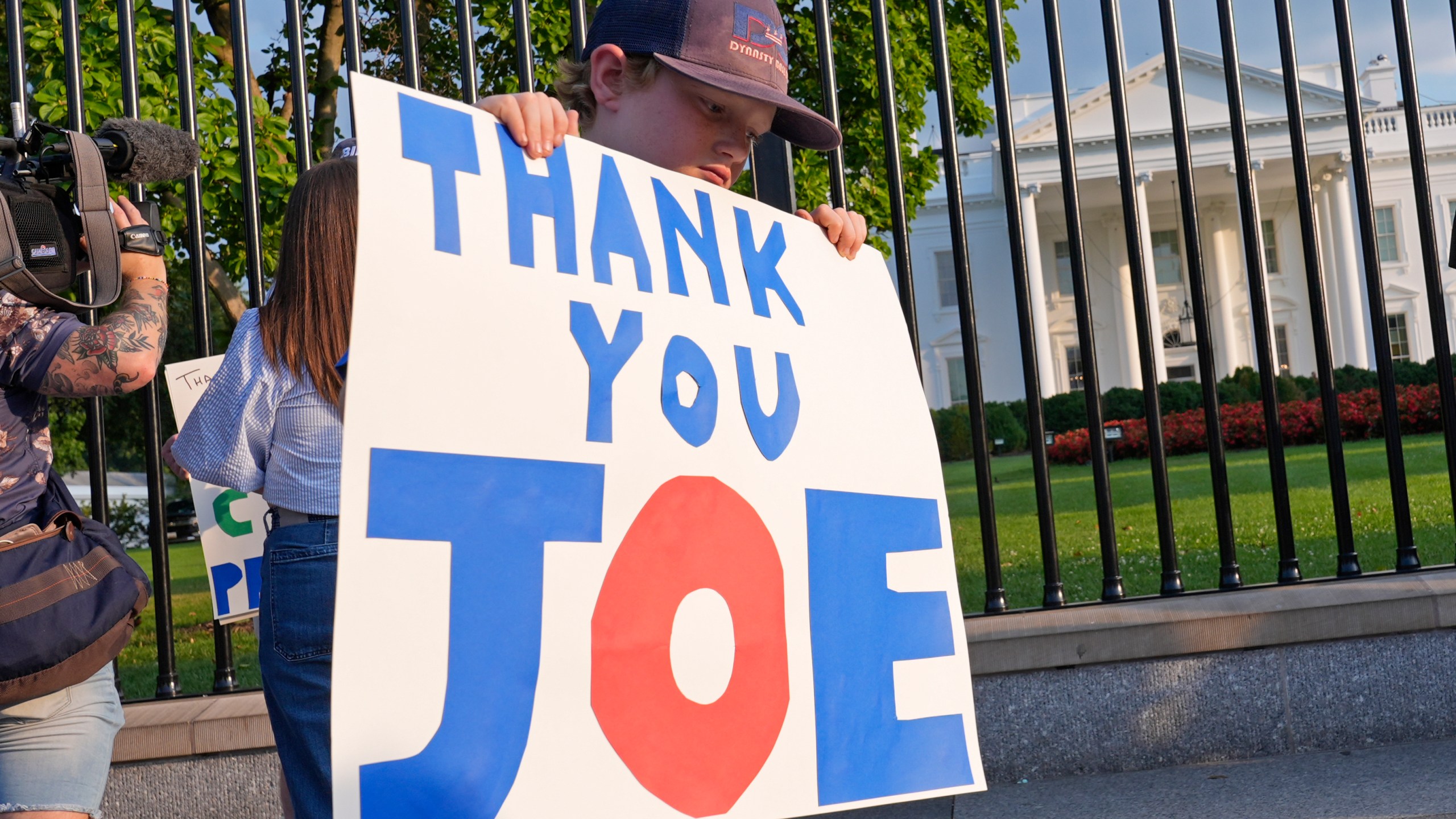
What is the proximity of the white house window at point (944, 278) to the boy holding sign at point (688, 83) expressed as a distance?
124 ft

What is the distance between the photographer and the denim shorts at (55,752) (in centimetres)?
174

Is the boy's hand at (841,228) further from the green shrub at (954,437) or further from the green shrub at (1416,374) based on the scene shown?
the green shrub at (1416,374)

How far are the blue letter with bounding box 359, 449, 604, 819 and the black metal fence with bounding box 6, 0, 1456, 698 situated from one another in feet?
6.88

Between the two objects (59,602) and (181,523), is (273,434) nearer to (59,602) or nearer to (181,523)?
(59,602)

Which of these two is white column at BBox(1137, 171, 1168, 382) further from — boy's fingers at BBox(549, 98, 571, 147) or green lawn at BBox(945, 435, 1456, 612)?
boy's fingers at BBox(549, 98, 571, 147)

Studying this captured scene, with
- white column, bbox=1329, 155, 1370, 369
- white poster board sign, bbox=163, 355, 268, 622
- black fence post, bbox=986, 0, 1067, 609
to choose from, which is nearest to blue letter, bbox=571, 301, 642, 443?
white poster board sign, bbox=163, 355, 268, 622

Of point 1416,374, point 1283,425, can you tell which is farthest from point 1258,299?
point 1416,374

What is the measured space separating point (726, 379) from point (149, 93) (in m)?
4.12

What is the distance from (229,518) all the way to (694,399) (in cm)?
154

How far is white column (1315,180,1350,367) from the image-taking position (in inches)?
1545

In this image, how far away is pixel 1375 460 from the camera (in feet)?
42.5

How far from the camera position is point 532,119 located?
1.51 m

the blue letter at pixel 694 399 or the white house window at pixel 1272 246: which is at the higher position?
the white house window at pixel 1272 246

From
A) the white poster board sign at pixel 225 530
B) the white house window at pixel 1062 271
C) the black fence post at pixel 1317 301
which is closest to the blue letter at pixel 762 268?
the white poster board sign at pixel 225 530
